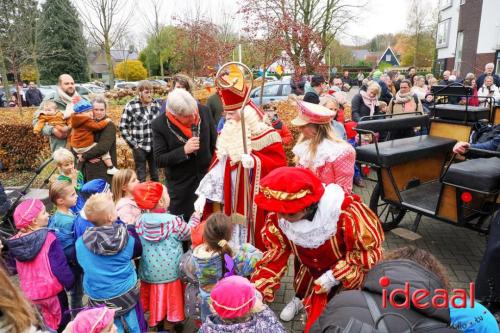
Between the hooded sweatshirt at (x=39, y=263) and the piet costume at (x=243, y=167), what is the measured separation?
51.0 inches

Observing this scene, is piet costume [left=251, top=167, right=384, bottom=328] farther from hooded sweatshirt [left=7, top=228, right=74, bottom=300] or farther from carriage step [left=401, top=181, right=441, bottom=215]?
carriage step [left=401, top=181, right=441, bottom=215]

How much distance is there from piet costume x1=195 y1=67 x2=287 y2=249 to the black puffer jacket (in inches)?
77.5

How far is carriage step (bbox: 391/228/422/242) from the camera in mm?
4875

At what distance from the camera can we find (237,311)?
6.28 feet

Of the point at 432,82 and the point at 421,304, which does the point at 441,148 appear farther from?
the point at 432,82

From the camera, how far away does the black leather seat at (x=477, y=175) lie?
3318 mm

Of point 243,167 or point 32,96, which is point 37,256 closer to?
point 243,167

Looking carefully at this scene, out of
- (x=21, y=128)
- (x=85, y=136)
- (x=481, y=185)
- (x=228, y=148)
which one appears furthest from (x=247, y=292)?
(x=21, y=128)

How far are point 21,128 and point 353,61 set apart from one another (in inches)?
2216

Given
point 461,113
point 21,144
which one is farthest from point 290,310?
point 21,144

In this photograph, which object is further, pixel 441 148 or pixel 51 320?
pixel 441 148

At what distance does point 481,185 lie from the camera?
11.0ft

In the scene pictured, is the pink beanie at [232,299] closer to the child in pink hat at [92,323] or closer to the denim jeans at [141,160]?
the child in pink hat at [92,323]

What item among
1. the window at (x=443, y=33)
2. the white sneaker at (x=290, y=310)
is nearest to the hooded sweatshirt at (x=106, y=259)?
the white sneaker at (x=290, y=310)
